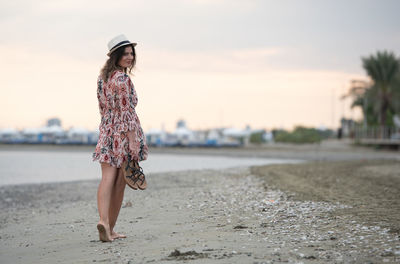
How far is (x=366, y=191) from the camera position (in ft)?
30.8

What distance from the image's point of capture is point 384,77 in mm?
42656

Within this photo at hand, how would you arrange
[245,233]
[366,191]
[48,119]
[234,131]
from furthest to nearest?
1. [48,119]
2. [234,131]
3. [366,191]
4. [245,233]

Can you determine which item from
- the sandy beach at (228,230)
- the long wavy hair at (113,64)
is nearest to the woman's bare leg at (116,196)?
the sandy beach at (228,230)

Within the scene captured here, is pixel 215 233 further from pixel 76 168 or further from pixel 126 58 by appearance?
pixel 76 168

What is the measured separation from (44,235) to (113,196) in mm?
1802

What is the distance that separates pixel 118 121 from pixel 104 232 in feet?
3.77

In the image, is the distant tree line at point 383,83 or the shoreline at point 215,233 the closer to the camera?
the shoreline at point 215,233

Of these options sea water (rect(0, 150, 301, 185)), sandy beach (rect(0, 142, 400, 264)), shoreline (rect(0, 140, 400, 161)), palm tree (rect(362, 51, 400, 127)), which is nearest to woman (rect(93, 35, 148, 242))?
sandy beach (rect(0, 142, 400, 264))

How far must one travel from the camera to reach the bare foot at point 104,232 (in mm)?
5336

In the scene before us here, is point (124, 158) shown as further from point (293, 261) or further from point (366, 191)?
point (366, 191)

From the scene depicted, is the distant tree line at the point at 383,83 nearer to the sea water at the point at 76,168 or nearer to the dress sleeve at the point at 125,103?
the sea water at the point at 76,168

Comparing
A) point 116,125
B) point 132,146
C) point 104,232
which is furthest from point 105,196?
point 116,125

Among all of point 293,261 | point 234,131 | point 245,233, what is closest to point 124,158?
point 245,233

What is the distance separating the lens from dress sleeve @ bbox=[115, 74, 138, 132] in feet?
17.0
